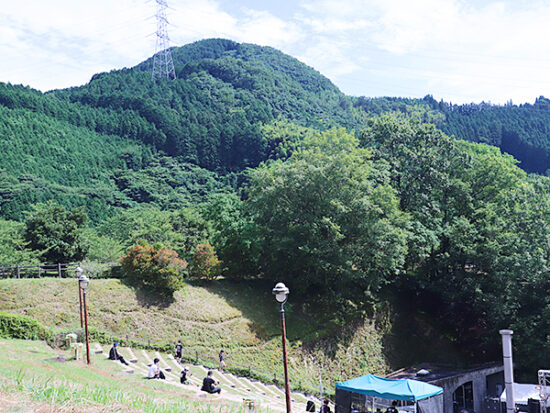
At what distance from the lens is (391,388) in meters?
16.1

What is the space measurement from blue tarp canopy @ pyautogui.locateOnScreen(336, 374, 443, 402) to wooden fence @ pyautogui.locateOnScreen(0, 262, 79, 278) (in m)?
16.4

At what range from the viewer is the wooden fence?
25069mm

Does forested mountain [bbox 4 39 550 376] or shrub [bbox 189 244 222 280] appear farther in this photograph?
shrub [bbox 189 244 222 280]

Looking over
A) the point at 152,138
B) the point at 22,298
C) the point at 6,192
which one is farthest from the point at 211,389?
the point at 152,138

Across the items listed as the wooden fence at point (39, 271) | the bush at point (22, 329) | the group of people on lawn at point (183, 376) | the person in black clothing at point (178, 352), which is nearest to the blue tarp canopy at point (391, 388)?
the group of people on lawn at point (183, 376)

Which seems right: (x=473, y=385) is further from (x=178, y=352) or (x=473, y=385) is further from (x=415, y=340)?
(x=178, y=352)

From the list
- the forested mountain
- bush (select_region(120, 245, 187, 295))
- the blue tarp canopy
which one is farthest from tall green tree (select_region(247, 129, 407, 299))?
the blue tarp canopy

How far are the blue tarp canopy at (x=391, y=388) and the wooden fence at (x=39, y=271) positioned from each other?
53.8 feet

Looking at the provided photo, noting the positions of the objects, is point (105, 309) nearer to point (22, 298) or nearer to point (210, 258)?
point (22, 298)

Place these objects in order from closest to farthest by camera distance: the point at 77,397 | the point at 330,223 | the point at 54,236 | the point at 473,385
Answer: the point at 77,397
the point at 473,385
the point at 330,223
the point at 54,236

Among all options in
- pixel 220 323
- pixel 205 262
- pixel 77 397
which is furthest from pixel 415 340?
pixel 77 397

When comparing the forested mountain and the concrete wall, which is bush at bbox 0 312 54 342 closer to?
the forested mountain

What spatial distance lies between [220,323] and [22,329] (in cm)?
983

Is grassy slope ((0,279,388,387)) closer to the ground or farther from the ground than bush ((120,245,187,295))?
closer to the ground
